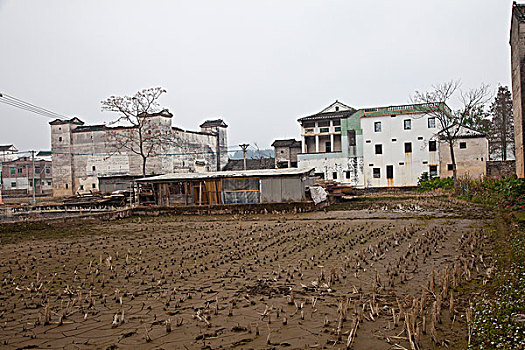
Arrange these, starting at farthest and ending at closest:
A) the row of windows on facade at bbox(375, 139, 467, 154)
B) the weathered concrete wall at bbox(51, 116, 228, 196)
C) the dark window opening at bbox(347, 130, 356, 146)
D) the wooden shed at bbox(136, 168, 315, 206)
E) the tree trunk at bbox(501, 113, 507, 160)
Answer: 1. the weathered concrete wall at bbox(51, 116, 228, 196)
2. the dark window opening at bbox(347, 130, 356, 146)
3. the tree trunk at bbox(501, 113, 507, 160)
4. the row of windows on facade at bbox(375, 139, 467, 154)
5. the wooden shed at bbox(136, 168, 315, 206)

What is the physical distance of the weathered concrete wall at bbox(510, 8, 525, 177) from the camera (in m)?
19.1

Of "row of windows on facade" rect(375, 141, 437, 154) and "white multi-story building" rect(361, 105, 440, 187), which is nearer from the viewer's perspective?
"row of windows on facade" rect(375, 141, 437, 154)

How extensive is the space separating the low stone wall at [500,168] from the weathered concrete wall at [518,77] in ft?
65.1

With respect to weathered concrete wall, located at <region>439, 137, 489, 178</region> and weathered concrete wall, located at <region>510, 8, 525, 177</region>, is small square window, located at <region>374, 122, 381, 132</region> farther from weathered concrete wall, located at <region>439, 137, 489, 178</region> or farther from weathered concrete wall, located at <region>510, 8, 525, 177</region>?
weathered concrete wall, located at <region>510, 8, 525, 177</region>

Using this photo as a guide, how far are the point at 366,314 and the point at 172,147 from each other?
49550 mm

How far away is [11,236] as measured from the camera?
54.4ft

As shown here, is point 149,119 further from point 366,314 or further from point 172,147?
point 366,314

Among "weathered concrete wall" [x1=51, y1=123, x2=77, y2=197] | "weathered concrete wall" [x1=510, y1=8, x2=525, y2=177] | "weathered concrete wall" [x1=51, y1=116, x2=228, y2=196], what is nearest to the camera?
"weathered concrete wall" [x1=510, y1=8, x2=525, y2=177]

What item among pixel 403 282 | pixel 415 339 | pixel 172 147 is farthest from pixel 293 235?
pixel 172 147

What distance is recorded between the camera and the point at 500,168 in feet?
131

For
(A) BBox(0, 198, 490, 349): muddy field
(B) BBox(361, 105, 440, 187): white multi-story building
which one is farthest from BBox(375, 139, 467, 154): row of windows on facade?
(A) BBox(0, 198, 490, 349): muddy field

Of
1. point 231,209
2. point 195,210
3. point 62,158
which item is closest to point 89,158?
point 62,158

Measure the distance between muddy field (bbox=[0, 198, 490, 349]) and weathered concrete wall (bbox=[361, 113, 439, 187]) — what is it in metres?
34.7

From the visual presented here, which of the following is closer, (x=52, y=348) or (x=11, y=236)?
(x=52, y=348)
